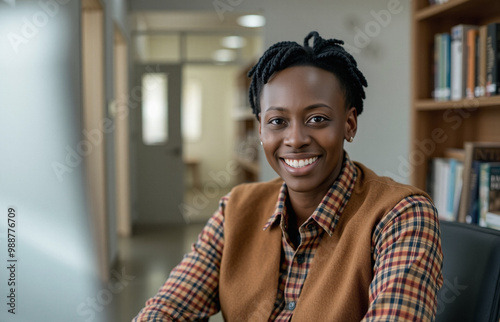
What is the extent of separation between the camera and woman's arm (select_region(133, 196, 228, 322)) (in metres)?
1.16

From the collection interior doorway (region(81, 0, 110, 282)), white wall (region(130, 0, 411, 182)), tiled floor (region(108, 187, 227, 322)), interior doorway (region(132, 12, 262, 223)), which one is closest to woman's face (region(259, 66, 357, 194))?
tiled floor (region(108, 187, 227, 322))

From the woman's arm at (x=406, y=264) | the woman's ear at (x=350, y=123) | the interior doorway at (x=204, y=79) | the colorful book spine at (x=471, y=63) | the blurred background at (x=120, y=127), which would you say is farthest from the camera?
the interior doorway at (x=204, y=79)

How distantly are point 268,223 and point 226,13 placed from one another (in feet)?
15.3

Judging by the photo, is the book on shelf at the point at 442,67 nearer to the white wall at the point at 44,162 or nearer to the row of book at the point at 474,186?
the row of book at the point at 474,186

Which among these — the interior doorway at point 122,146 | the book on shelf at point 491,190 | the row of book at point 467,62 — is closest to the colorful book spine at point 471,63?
the row of book at point 467,62

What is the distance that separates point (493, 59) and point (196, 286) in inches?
48.9

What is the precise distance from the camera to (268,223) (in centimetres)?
118

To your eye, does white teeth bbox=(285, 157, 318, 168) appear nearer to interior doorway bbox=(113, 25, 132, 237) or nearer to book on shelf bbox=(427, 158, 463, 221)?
book on shelf bbox=(427, 158, 463, 221)

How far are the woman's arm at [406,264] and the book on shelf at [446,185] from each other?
1.02 meters

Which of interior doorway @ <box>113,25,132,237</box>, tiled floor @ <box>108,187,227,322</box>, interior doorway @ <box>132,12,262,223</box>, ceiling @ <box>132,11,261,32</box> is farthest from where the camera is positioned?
interior doorway @ <box>132,12,262,223</box>

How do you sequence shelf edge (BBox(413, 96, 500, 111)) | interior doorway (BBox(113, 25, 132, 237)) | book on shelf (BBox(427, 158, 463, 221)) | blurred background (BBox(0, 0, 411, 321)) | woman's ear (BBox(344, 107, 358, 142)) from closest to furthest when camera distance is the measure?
woman's ear (BBox(344, 107, 358, 142)) < shelf edge (BBox(413, 96, 500, 111)) < book on shelf (BBox(427, 158, 463, 221)) < blurred background (BBox(0, 0, 411, 321)) < interior doorway (BBox(113, 25, 132, 237))

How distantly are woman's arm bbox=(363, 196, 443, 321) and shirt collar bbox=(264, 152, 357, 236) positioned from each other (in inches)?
4.7

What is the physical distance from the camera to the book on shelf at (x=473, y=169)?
5.82 ft

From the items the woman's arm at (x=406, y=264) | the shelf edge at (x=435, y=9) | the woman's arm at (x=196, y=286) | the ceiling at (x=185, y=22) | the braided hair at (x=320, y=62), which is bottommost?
the woman's arm at (x=196, y=286)
